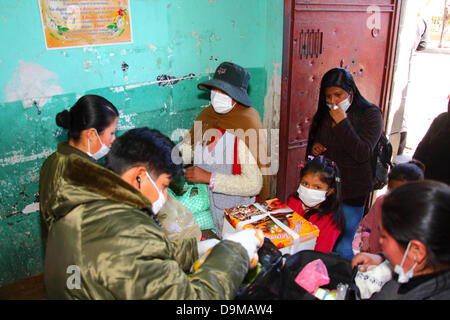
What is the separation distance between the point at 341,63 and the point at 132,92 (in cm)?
231

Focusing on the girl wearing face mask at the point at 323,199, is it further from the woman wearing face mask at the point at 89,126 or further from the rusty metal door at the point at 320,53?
the woman wearing face mask at the point at 89,126

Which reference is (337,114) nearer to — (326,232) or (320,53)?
(326,232)

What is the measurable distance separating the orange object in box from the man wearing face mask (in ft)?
0.87

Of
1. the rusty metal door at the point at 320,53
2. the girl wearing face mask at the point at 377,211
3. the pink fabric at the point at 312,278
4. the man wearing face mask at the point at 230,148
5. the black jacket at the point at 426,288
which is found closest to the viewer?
the black jacket at the point at 426,288

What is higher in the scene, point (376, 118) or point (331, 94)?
point (331, 94)

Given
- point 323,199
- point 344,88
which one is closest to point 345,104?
point 344,88

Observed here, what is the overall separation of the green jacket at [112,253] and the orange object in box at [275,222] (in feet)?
2.20

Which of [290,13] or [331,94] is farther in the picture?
[290,13]

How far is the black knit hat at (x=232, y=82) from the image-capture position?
8.31ft

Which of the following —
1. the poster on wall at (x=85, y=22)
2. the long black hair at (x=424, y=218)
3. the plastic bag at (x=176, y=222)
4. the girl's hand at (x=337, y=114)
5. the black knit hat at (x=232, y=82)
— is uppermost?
the poster on wall at (x=85, y=22)

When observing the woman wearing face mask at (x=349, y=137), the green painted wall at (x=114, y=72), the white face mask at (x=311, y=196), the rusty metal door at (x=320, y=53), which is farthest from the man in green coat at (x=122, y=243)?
the rusty metal door at (x=320, y=53)
